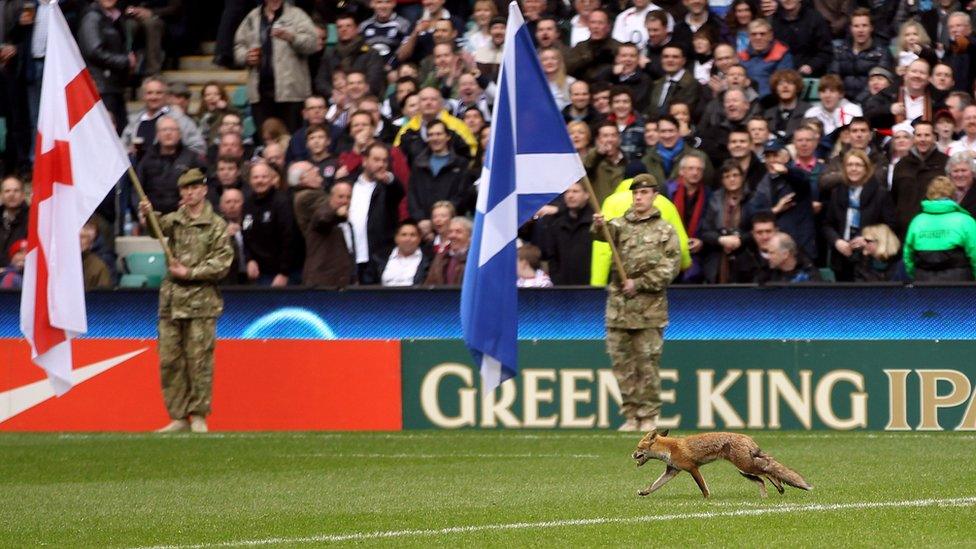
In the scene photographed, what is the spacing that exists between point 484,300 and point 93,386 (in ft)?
17.7

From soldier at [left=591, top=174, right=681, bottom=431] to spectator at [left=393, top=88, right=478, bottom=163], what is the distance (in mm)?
3571

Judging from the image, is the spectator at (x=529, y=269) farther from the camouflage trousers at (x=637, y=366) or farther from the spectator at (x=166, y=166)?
the spectator at (x=166, y=166)

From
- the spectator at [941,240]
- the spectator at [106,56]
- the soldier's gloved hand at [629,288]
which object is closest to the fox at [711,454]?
the soldier's gloved hand at [629,288]

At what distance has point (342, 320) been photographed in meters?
18.0

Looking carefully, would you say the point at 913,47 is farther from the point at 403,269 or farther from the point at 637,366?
the point at 403,269

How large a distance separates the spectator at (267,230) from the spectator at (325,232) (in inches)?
6.7

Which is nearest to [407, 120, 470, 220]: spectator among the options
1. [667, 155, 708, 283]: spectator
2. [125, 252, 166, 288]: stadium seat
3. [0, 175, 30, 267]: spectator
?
[667, 155, 708, 283]: spectator

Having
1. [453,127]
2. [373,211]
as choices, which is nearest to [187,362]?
[373,211]

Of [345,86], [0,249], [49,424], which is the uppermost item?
[345,86]

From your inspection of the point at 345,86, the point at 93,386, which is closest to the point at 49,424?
the point at 93,386

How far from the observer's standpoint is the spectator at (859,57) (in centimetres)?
1927

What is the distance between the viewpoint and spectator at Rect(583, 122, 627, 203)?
18000 millimetres

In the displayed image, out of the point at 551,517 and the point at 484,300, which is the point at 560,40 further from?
the point at 551,517

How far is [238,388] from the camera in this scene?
1773 cm
